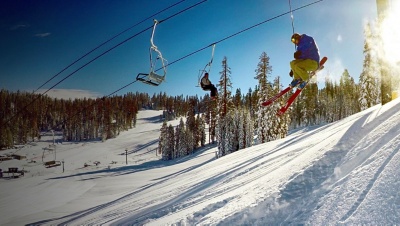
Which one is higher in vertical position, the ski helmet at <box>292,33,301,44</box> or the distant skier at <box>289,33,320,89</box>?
the ski helmet at <box>292,33,301,44</box>

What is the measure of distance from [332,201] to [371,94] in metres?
39.5

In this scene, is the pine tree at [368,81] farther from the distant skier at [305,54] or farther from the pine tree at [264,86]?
the distant skier at [305,54]

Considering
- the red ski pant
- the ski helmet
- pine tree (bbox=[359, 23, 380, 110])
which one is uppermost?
pine tree (bbox=[359, 23, 380, 110])

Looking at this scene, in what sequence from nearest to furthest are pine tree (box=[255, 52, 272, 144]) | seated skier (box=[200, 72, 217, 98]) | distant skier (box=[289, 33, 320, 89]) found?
distant skier (box=[289, 33, 320, 89]) → seated skier (box=[200, 72, 217, 98]) → pine tree (box=[255, 52, 272, 144])

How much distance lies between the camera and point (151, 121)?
143875 mm

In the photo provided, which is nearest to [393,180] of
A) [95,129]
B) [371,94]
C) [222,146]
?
[371,94]

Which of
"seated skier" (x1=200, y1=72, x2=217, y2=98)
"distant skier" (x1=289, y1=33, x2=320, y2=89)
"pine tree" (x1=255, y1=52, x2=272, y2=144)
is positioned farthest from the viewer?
"pine tree" (x1=255, y1=52, x2=272, y2=144)

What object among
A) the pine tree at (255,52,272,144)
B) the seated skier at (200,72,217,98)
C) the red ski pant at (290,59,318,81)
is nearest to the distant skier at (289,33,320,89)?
the red ski pant at (290,59,318,81)

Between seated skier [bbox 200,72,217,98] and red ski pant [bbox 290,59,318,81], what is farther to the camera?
seated skier [bbox 200,72,217,98]

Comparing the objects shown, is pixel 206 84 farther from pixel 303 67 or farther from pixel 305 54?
pixel 305 54

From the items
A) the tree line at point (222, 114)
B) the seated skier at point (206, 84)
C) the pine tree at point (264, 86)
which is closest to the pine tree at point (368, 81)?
the tree line at point (222, 114)

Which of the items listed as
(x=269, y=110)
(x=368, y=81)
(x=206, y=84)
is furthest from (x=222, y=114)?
(x=206, y=84)

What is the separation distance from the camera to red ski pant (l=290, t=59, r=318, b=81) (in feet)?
24.3

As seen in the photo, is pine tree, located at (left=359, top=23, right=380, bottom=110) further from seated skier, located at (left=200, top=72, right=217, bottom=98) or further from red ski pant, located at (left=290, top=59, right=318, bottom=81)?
red ski pant, located at (left=290, top=59, right=318, bottom=81)
